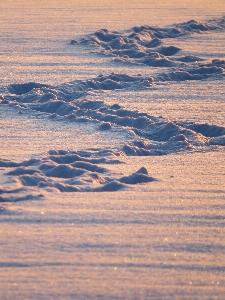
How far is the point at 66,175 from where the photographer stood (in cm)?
326

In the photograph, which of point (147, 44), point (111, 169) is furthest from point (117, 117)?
point (147, 44)

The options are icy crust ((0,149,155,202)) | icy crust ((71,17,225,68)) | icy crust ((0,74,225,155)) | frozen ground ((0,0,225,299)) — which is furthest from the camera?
icy crust ((71,17,225,68))

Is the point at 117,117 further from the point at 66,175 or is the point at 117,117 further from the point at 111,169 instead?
the point at 66,175

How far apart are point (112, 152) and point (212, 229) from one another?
1.20 metres

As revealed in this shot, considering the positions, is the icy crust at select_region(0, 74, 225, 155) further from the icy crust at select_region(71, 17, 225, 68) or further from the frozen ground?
the icy crust at select_region(71, 17, 225, 68)

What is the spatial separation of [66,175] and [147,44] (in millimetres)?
4529

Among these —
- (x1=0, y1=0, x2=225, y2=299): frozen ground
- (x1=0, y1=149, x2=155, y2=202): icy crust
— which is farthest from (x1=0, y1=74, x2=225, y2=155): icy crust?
(x1=0, y1=149, x2=155, y2=202): icy crust

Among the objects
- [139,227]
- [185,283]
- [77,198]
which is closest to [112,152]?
[77,198]

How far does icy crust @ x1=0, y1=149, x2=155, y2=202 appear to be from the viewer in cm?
303

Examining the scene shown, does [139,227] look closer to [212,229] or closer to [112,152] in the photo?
[212,229]

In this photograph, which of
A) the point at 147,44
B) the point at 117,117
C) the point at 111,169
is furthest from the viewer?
the point at 147,44

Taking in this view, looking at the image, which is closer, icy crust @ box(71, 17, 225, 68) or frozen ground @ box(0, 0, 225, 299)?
frozen ground @ box(0, 0, 225, 299)

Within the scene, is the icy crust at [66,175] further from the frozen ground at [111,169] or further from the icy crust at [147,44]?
the icy crust at [147,44]

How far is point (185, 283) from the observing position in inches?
86.7
